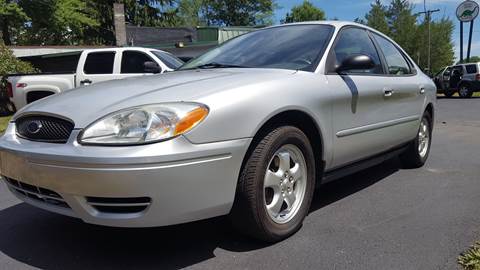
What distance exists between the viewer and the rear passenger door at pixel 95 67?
10.4 m

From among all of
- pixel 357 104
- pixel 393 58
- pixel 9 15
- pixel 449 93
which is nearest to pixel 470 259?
pixel 357 104

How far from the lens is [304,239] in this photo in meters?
3.20

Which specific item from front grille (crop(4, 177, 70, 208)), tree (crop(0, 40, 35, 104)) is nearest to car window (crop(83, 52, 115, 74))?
tree (crop(0, 40, 35, 104))

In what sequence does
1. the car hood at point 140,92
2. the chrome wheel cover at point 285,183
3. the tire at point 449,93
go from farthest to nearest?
the tire at point 449,93
the chrome wheel cover at point 285,183
the car hood at point 140,92

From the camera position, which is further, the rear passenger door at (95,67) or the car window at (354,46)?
the rear passenger door at (95,67)

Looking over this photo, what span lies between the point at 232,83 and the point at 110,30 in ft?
118

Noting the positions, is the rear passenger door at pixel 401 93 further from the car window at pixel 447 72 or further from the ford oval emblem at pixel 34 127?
the car window at pixel 447 72

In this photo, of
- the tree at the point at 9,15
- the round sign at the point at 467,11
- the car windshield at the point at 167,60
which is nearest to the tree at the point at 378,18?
the round sign at the point at 467,11

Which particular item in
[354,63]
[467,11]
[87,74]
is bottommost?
[87,74]

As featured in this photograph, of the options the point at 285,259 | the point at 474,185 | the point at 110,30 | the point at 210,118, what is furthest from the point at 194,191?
the point at 110,30

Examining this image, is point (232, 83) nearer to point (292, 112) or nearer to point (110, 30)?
point (292, 112)

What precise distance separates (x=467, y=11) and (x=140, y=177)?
31.9m

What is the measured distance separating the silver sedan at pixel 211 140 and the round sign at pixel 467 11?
29.3 meters

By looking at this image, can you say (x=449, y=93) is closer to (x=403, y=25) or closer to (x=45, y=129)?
(x=45, y=129)
